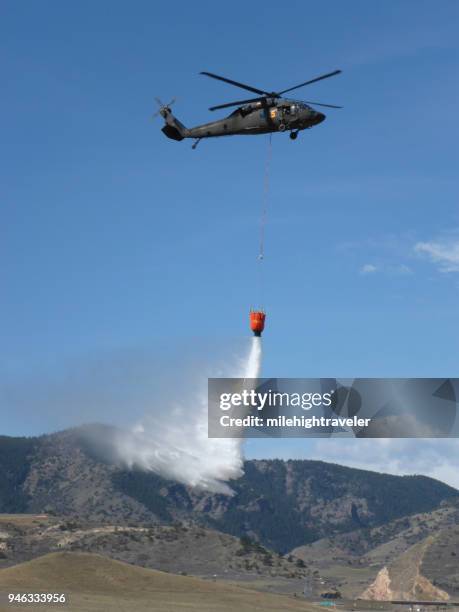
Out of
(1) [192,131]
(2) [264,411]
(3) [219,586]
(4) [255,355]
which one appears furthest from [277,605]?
(1) [192,131]

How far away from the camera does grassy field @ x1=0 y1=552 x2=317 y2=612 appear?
428 ft

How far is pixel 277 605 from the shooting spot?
14512cm

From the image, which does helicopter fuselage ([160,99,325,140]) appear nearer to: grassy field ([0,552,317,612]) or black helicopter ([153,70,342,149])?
black helicopter ([153,70,342,149])

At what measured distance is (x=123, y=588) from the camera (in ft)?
482

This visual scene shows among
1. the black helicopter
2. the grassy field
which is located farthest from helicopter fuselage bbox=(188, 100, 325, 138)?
the grassy field

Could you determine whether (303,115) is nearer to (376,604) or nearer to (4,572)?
(4,572)

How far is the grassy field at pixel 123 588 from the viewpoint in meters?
130

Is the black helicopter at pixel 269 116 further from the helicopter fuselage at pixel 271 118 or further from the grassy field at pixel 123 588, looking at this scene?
the grassy field at pixel 123 588

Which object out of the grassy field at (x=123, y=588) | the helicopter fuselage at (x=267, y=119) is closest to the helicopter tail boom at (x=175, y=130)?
the helicopter fuselage at (x=267, y=119)

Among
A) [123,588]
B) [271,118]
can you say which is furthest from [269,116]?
[123,588]

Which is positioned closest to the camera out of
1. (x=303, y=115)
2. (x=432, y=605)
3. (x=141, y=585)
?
(x=303, y=115)

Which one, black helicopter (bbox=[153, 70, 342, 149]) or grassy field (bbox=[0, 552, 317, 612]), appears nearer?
black helicopter (bbox=[153, 70, 342, 149])

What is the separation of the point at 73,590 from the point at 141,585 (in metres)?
14.3

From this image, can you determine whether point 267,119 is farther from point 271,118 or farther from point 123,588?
point 123,588
